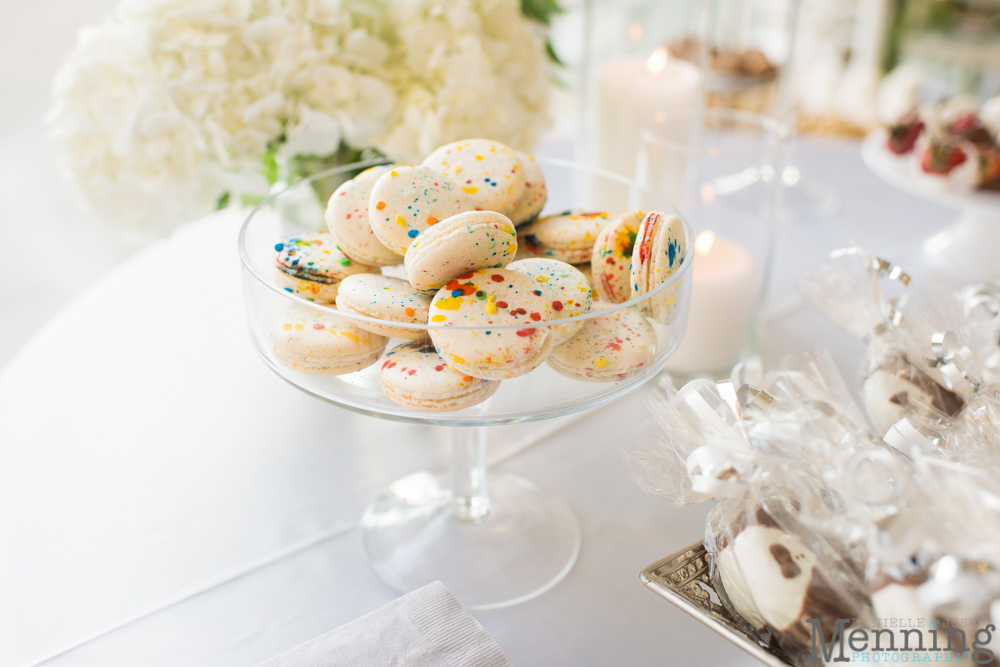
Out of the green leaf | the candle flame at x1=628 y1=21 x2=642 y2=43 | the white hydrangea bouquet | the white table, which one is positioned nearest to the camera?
the white table

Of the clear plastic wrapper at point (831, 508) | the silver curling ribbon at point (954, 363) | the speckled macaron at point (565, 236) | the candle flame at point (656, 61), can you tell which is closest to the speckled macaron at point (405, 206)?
the speckled macaron at point (565, 236)

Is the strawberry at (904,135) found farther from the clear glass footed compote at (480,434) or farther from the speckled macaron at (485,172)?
the speckled macaron at (485,172)

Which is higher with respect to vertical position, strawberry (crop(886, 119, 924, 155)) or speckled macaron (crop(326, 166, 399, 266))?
speckled macaron (crop(326, 166, 399, 266))

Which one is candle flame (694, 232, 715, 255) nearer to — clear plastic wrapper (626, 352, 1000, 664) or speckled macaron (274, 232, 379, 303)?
clear plastic wrapper (626, 352, 1000, 664)

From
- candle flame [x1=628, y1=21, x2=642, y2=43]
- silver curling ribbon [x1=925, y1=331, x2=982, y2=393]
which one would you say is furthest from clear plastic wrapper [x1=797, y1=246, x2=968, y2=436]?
candle flame [x1=628, y1=21, x2=642, y2=43]

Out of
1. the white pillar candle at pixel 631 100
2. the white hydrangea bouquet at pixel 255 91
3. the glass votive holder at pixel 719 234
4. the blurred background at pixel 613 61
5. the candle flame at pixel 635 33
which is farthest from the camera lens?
the blurred background at pixel 613 61

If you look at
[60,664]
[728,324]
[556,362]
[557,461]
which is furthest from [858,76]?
[60,664]

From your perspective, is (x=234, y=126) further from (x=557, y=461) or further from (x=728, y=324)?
(x=728, y=324)
